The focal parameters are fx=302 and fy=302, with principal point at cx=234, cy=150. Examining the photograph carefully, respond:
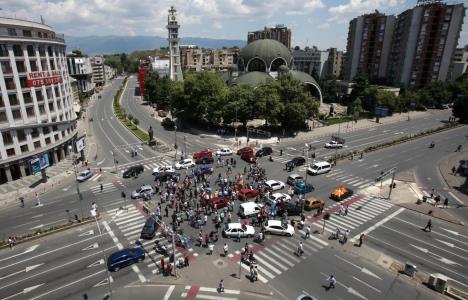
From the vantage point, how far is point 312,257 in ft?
99.1

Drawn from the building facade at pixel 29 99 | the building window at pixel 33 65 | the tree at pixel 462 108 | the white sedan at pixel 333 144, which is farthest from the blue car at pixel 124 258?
the tree at pixel 462 108

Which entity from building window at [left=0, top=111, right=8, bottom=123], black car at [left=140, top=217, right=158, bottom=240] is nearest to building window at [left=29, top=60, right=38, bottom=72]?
building window at [left=0, top=111, right=8, bottom=123]

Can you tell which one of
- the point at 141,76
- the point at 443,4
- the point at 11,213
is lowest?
the point at 11,213

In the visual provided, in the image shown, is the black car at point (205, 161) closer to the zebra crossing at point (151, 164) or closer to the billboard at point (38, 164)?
the zebra crossing at point (151, 164)

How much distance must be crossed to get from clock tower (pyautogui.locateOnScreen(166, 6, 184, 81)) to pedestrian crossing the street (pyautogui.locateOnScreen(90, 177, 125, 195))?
8820 centimetres

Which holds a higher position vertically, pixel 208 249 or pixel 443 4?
pixel 443 4

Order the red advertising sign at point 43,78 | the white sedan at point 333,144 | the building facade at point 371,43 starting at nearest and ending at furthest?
the red advertising sign at point 43,78
the white sedan at point 333,144
the building facade at point 371,43

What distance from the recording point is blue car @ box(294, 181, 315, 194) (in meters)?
43.8

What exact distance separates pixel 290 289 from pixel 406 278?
11.0m

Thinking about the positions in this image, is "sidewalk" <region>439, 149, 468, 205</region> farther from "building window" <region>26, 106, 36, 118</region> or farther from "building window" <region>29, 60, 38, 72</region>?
"building window" <region>29, 60, 38, 72</region>

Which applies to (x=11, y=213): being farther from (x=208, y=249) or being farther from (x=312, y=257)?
(x=312, y=257)

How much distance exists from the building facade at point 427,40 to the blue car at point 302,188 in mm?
106346

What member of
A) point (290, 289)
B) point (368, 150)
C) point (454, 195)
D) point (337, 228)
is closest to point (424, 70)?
point (368, 150)

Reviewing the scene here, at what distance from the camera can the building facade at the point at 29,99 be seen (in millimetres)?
48031
